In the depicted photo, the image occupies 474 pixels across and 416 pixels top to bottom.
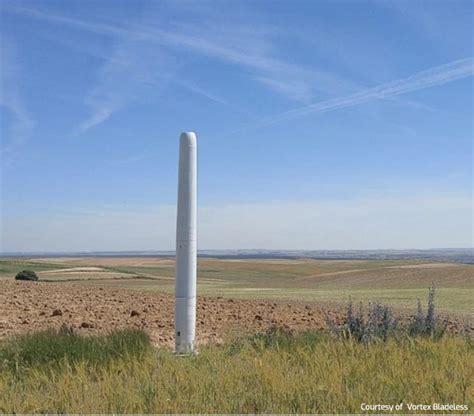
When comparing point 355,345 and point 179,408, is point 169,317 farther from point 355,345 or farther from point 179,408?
point 179,408

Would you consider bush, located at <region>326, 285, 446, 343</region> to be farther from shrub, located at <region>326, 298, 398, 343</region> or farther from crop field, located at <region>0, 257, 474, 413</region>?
crop field, located at <region>0, 257, 474, 413</region>

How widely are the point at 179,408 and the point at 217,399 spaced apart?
45 cm

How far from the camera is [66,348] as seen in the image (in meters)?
9.51

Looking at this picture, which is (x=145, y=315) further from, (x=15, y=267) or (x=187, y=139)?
(x=15, y=267)

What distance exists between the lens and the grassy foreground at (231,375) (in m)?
7.30

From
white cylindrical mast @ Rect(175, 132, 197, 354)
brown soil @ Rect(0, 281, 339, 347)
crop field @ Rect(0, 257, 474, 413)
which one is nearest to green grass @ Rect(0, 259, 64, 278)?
brown soil @ Rect(0, 281, 339, 347)

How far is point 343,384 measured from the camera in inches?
311

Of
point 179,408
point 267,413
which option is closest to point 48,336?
point 179,408

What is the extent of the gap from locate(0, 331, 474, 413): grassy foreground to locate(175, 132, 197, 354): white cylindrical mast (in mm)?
961

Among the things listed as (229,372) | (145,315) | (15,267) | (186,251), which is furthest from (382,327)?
(15,267)

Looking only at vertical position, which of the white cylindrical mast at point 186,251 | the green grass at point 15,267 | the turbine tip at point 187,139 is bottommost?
the green grass at point 15,267

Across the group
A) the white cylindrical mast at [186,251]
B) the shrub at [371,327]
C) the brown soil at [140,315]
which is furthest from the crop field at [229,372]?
the white cylindrical mast at [186,251]

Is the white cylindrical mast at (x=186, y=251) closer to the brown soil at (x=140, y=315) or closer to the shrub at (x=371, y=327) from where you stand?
the brown soil at (x=140, y=315)

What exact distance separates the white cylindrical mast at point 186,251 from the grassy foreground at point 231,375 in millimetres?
961
